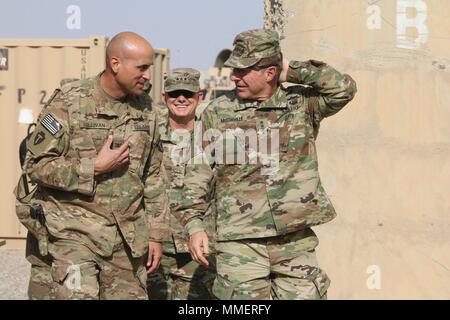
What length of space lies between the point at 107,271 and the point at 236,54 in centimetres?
129

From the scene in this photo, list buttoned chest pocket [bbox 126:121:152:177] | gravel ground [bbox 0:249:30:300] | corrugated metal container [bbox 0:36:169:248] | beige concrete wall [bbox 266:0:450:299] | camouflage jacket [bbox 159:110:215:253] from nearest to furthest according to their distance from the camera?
buttoned chest pocket [bbox 126:121:152:177] → camouflage jacket [bbox 159:110:215:253] → beige concrete wall [bbox 266:0:450:299] → gravel ground [bbox 0:249:30:300] → corrugated metal container [bbox 0:36:169:248]

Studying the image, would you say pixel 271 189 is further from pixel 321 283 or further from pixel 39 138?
pixel 39 138

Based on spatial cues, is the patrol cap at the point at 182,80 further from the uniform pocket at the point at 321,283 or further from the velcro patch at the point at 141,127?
the uniform pocket at the point at 321,283

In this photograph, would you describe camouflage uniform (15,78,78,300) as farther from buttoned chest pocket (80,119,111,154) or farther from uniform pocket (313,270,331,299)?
uniform pocket (313,270,331,299)

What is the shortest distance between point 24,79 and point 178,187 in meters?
5.54

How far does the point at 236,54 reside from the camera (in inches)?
197

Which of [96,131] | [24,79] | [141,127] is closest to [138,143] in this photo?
[141,127]

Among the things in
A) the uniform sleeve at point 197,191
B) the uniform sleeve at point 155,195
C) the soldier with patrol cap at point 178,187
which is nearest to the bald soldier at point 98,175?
the uniform sleeve at point 155,195

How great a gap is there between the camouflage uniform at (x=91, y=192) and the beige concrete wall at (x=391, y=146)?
6.30 ft

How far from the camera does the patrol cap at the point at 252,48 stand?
4.95m

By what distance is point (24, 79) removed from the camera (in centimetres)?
1115

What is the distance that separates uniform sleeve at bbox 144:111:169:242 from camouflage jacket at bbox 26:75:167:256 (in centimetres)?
9

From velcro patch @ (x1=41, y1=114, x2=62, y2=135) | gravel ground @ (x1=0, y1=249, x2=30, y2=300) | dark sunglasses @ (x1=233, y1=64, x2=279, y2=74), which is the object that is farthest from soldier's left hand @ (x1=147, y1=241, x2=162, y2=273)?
gravel ground @ (x1=0, y1=249, x2=30, y2=300)

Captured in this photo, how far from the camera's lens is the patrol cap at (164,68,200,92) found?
250 inches
